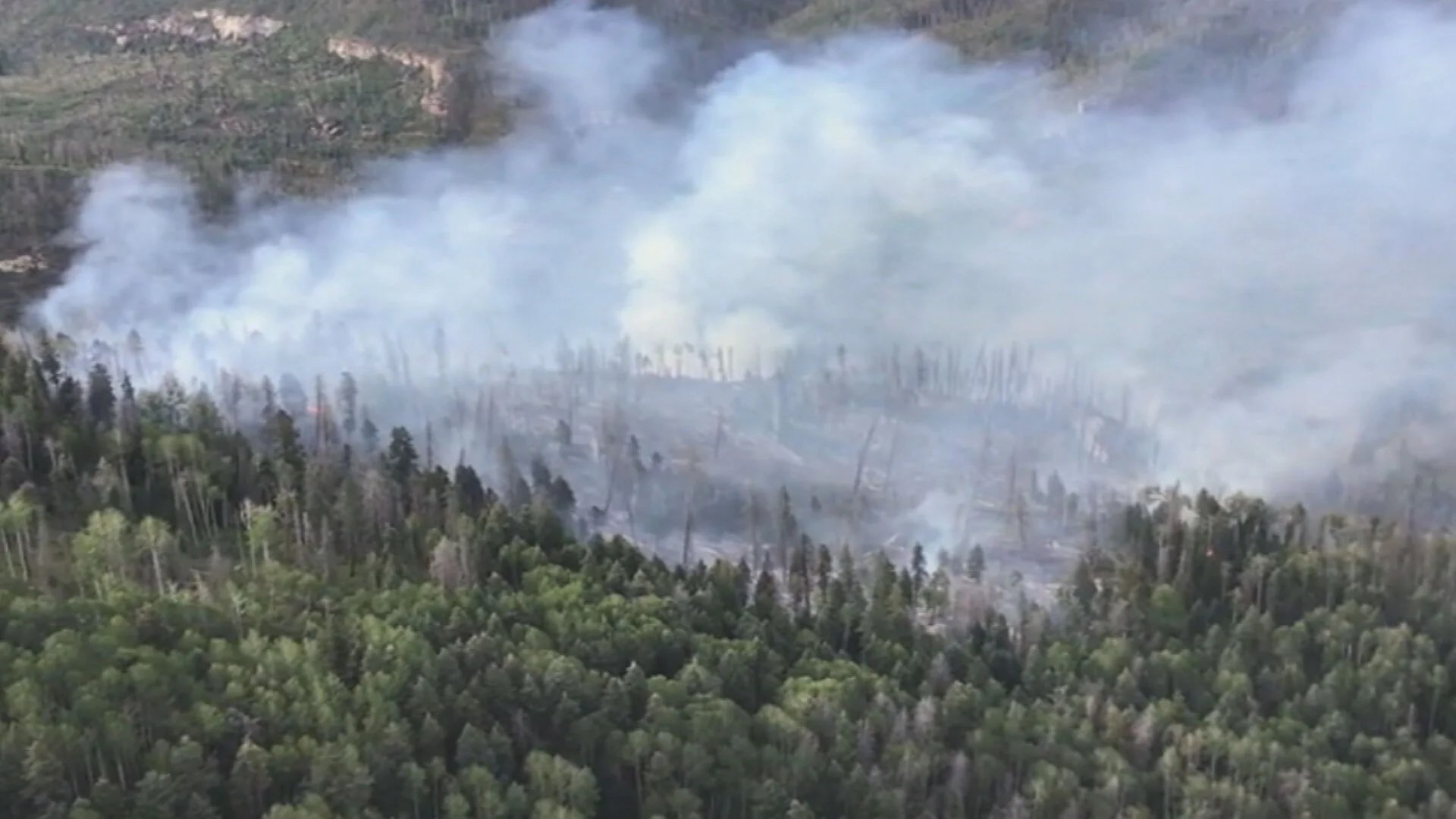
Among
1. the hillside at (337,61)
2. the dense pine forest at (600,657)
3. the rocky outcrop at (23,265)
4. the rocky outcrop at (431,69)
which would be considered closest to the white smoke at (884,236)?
the rocky outcrop at (23,265)

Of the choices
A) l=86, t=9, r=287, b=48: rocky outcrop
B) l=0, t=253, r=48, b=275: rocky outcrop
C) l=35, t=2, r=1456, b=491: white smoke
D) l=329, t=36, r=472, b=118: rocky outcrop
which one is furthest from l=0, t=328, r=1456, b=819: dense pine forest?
l=86, t=9, r=287, b=48: rocky outcrop

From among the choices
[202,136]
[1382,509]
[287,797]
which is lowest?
[1382,509]

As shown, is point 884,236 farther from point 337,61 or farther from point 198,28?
point 198,28

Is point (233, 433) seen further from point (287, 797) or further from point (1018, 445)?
point (1018, 445)

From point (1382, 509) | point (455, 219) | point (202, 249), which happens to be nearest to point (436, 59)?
point (455, 219)

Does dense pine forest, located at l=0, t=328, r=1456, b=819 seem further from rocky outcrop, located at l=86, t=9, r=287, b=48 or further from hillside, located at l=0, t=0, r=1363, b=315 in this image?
rocky outcrop, located at l=86, t=9, r=287, b=48

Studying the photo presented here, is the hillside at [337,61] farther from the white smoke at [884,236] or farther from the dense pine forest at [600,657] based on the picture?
the dense pine forest at [600,657]

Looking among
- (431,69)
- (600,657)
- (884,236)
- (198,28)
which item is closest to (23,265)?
(431,69)

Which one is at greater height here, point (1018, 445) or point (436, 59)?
point (436, 59)
